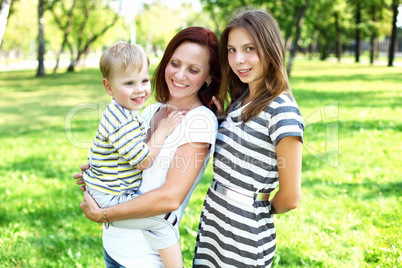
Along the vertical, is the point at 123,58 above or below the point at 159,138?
above

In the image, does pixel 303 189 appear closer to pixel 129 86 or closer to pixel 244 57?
pixel 244 57

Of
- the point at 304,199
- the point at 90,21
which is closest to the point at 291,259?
the point at 304,199

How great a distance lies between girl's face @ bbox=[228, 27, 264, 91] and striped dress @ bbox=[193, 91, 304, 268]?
0.62 feet

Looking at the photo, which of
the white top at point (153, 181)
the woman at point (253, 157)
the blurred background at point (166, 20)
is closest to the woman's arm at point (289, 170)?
the woman at point (253, 157)

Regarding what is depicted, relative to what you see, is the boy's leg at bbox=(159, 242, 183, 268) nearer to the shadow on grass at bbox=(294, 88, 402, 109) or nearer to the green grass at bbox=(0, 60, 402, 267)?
the green grass at bbox=(0, 60, 402, 267)

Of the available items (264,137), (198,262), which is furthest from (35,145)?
(264,137)

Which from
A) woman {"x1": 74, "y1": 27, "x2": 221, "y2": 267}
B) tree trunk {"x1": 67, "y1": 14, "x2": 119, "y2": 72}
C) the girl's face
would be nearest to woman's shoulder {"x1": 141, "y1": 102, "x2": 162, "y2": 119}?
woman {"x1": 74, "y1": 27, "x2": 221, "y2": 267}

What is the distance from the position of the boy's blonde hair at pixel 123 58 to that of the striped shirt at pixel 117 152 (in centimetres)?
20

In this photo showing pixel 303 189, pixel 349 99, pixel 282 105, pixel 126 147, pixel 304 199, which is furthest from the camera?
pixel 349 99

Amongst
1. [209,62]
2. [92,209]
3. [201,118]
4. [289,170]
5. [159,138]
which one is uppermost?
[209,62]

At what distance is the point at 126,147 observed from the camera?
1807 millimetres

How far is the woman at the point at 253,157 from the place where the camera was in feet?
5.74

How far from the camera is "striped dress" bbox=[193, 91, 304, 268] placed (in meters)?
1.74

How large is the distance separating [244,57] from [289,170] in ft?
2.09
